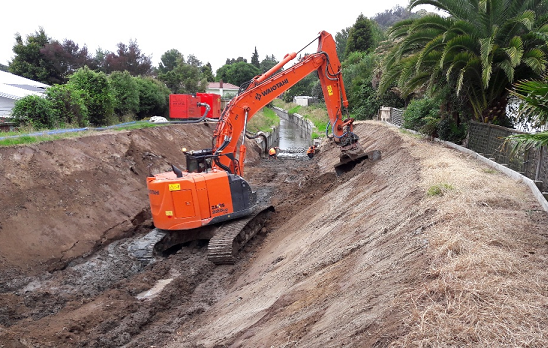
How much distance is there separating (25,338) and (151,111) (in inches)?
1110

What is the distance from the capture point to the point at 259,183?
→ 68.2 feet

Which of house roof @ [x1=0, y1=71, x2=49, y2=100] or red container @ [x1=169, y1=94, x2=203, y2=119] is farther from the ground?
house roof @ [x1=0, y1=71, x2=49, y2=100]

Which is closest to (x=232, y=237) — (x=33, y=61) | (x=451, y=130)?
(x=451, y=130)

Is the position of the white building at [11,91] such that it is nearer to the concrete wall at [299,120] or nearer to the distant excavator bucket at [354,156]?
the distant excavator bucket at [354,156]

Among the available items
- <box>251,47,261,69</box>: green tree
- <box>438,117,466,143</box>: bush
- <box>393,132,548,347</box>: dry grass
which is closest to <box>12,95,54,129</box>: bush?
<box>438,117,466,143</box>: bush

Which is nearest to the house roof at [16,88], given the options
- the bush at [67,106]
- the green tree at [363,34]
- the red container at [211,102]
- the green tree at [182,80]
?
the bush at [67,106]

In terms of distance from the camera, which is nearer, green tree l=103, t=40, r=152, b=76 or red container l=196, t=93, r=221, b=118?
red container l=196, t=93, r=221, b=118

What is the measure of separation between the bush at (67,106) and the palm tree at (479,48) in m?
14.8

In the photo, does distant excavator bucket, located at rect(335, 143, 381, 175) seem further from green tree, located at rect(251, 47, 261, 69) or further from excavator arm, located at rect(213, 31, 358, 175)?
green tree, located at rect(251, 47, 261, 69)

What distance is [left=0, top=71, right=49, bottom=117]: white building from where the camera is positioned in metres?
24.7

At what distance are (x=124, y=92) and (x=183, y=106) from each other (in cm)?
424

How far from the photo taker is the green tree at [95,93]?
2336cm

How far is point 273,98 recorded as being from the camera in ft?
45.1

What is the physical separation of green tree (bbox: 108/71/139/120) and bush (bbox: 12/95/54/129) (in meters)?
8.43
